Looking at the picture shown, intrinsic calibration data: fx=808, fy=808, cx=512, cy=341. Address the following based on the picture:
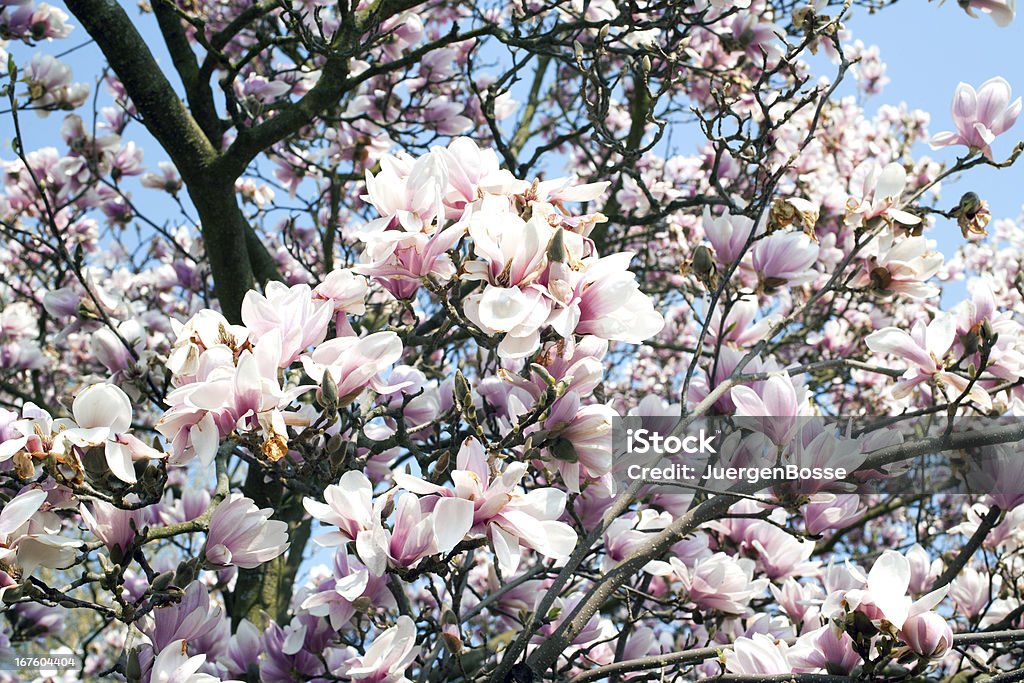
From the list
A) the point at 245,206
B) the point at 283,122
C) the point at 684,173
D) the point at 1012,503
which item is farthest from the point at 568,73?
the point at 1012,503

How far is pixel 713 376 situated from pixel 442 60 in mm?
2226

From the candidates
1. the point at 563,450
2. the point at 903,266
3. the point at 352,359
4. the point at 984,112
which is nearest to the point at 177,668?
the point at 352,359

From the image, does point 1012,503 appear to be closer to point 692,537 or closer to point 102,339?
point 692,537

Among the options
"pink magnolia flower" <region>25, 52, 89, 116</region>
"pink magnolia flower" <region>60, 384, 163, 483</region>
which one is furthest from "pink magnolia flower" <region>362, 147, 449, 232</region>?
"pink magnolia flower" <region>25, 52, 89, 116</region>

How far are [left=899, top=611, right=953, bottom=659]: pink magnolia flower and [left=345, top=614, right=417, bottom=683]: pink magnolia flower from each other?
2.64 ft

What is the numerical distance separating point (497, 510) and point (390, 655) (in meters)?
0.37

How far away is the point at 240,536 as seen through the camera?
1.46 metres

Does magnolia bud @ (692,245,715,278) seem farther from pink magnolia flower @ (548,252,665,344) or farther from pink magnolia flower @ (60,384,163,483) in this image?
pink magnolia flower @ (60,384,163,483)

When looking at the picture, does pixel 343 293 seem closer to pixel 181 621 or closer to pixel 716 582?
pixel 181 621

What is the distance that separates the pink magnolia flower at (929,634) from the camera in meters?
1.24

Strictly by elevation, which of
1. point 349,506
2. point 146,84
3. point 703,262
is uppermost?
point 146,84

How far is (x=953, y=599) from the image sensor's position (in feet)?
7.66

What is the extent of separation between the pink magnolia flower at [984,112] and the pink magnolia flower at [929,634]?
1159 millimetres

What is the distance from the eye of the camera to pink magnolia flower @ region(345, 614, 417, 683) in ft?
4.41
